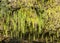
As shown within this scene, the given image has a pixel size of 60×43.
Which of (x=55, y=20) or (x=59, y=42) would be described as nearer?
(x=55, y=20)

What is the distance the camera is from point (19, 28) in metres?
2.58

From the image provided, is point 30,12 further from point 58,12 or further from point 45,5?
point 58,12

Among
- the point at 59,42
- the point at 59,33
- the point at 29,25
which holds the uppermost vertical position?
the point at 29,25

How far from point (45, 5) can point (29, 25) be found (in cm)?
45

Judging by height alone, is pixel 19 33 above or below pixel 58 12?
below

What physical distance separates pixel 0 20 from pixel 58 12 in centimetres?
104

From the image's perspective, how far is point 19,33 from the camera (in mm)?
2656

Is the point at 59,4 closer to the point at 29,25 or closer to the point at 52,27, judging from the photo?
the point at 52,27

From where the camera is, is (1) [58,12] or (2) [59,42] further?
(2) [59,42]

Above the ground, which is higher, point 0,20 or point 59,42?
point 0,20

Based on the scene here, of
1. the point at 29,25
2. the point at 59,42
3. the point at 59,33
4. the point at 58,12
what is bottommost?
the point at 59,42

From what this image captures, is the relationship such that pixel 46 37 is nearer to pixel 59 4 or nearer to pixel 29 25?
pixel 29 25

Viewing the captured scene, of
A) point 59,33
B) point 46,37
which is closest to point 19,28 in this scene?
point 46,37

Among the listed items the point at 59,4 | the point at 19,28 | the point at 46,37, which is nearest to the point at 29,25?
the point at 19,28
